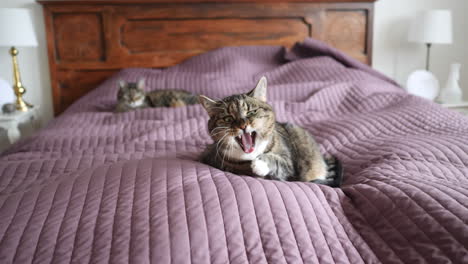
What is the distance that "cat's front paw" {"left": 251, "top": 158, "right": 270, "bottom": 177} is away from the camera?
0.94m

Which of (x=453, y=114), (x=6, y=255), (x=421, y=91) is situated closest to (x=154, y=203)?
(x=6, y=255)

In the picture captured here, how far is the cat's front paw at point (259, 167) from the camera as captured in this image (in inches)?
36.9

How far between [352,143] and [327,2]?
1.67 meters

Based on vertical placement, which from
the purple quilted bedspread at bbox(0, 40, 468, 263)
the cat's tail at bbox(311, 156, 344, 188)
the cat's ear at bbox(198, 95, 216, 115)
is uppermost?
the cat's ear at bbox(198, 95, 216, 115)

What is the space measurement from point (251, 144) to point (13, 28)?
1.95 meters

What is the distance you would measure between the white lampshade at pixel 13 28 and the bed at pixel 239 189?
542 mm

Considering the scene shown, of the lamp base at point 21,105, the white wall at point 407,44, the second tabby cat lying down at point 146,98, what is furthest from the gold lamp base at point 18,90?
the white wall at point 407,44

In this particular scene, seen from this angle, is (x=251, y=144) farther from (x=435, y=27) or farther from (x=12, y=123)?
(x=435, y=27)

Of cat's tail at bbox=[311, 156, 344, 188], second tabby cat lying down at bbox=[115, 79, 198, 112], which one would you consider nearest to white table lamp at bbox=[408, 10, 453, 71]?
second tabby cat lying down at bbox=[115, 79, 198, 112]

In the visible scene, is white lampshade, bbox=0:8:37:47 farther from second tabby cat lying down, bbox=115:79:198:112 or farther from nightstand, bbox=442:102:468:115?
nightstand, bbox=442:102:468:115

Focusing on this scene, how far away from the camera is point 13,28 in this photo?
7.20ft

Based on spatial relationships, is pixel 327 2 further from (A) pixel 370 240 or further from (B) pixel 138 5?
(A) pixel 370 240

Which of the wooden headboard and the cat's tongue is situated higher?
the wooden headboard

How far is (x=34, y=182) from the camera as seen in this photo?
1.01m
